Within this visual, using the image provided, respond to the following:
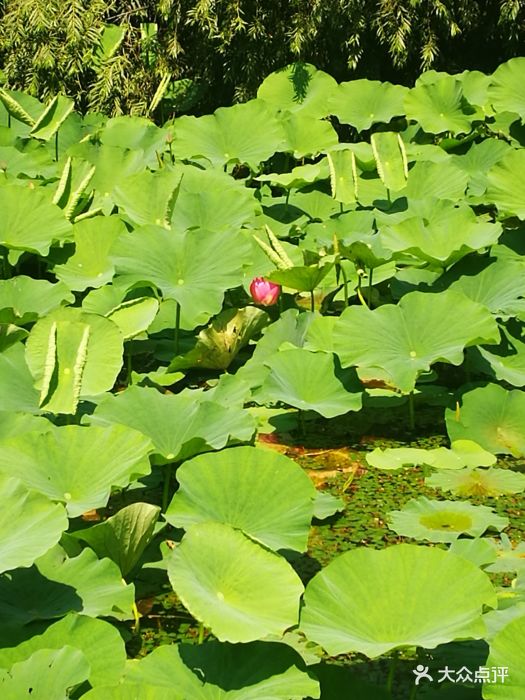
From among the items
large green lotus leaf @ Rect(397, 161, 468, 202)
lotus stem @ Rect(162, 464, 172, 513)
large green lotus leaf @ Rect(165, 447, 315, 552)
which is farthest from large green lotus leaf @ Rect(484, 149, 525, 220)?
large green lotus leaf @ Rect(165, 447, 315, 552)

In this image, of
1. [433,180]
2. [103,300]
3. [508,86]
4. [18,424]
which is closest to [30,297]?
[103,300]

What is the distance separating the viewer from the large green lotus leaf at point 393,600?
1.36 meters

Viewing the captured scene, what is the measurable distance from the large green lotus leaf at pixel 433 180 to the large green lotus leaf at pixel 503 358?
2.46 ft

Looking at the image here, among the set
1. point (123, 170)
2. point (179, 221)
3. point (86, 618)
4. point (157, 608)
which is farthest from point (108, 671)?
point (123, 170)

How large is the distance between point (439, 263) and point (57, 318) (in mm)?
929

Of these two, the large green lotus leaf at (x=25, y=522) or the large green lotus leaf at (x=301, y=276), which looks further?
the large green lotus leaf at (x=301, y=276)

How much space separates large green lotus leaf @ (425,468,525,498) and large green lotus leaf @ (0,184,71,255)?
1.16m

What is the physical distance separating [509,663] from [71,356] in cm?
108

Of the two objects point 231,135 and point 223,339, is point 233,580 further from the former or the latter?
point 231,135

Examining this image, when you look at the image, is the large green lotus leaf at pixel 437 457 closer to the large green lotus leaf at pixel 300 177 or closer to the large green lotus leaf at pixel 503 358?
the large green lotus leaf at pixel 503 358

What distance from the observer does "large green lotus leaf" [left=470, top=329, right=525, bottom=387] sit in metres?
2.44

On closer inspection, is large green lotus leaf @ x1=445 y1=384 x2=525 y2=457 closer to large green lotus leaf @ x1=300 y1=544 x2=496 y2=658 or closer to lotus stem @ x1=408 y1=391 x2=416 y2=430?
lotus stem @ x1=408 y1=391 x2=416 y2=430

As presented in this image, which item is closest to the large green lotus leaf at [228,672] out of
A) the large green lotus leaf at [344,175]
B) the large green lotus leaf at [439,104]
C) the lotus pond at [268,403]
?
the lotus pond at [268,403]

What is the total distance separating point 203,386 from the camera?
2592 millimetres
